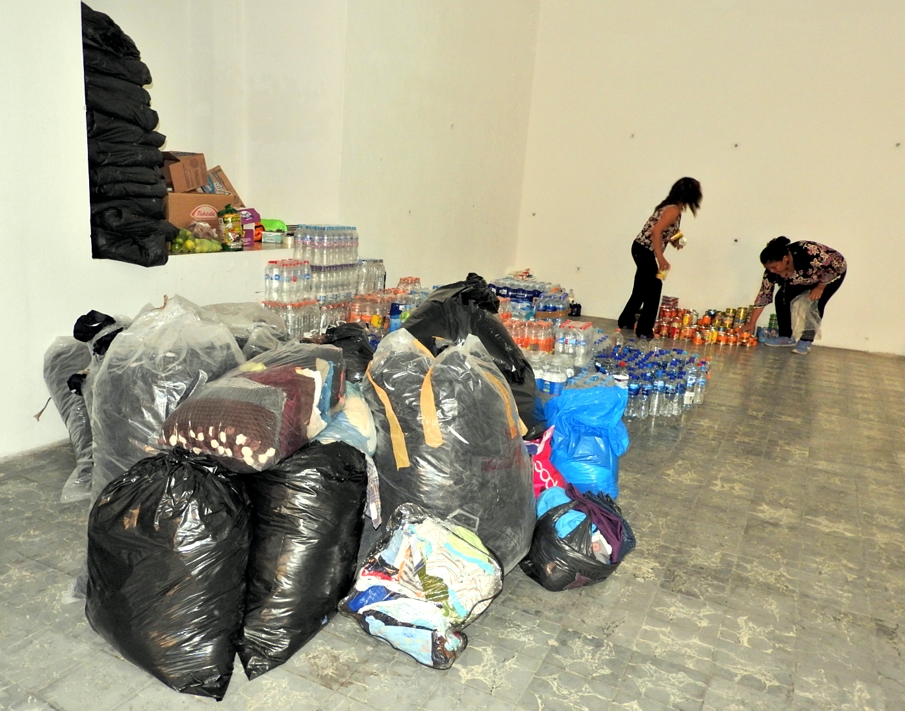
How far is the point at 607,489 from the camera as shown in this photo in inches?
98.6

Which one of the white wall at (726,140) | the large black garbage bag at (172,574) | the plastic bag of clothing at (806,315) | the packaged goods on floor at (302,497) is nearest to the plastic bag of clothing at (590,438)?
the packaged goods on floor at (302,497)

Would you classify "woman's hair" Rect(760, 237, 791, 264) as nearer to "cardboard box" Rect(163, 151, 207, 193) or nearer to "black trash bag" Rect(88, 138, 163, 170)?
"cardboard box" Rect(163, 151, 207, 193)

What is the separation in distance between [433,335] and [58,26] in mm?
1904

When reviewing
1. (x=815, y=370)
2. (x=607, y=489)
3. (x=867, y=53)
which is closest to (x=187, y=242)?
(x=607, y=489)

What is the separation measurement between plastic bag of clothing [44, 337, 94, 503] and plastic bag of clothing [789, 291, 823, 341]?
591cm

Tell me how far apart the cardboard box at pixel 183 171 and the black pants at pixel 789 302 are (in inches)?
205

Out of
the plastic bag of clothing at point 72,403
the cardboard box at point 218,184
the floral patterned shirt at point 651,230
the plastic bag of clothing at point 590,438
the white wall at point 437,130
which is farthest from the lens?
the floral patterned shirt at point 651,230

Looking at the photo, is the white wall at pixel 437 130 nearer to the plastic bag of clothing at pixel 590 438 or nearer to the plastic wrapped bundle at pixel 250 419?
the plastic bag of clothing at pixel 590 438

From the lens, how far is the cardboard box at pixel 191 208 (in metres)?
3.60

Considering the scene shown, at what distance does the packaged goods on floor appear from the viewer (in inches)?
58.1

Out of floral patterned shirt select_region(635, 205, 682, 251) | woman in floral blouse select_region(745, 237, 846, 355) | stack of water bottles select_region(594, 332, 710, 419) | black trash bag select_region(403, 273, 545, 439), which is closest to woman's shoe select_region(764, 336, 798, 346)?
woman in floral blouse select_region(745, 237, 846, 355)

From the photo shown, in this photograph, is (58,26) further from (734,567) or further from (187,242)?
(734,567)

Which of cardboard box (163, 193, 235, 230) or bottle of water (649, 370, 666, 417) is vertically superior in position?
cardboard box (163, 193, 235, 230)

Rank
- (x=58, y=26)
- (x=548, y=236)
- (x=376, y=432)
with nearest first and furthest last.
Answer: (x=376, y=432)
(x=58, y=26)
(x=548, y=236)
